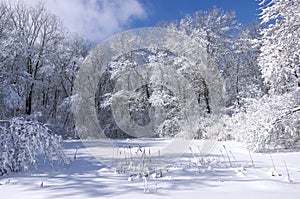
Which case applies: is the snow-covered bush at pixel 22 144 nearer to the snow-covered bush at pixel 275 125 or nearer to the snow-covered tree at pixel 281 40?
the snow-covered bush at pixel 275 125

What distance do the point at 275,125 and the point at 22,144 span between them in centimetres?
610

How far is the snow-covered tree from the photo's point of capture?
6.10m

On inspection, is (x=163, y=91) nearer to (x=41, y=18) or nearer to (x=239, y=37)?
(x=239, y=37)

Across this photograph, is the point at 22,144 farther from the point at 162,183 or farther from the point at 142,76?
the point at 142,76

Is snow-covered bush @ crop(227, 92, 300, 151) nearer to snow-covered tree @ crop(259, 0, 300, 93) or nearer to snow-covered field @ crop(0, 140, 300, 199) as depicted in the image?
snow-covered tree @ crop(259, 0, 300, 93)

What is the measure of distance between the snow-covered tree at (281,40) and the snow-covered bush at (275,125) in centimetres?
106

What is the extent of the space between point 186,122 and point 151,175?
32.1 ft

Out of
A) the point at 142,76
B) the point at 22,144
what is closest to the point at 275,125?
the point at 22,144

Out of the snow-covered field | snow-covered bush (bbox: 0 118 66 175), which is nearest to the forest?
the snow-covered field

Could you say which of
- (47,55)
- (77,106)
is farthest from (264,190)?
(47,55)

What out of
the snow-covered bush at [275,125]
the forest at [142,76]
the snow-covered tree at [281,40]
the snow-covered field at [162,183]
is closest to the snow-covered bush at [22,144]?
the snow-covered field at [162,183]

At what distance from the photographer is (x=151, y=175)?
4.10 meters

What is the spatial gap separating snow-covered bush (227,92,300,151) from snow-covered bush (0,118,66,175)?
4.97 m

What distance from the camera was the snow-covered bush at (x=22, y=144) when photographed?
460 centimetres
